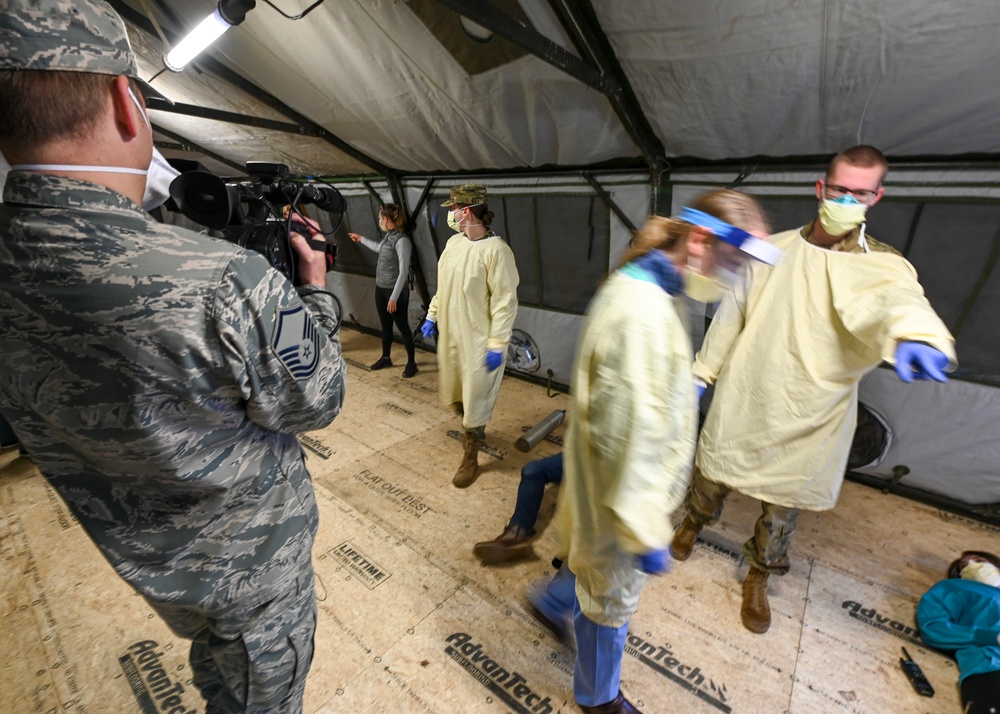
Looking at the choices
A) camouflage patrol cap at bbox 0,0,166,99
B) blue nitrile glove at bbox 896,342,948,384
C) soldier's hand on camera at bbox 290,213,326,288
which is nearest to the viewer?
camouflage patrol cap at bbox 0,0,166,99

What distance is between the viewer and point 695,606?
1688 millimetres

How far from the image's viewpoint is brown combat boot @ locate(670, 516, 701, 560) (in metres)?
1.90

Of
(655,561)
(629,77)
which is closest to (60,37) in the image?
(655,561)

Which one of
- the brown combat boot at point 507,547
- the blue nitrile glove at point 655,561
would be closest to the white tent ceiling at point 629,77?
the blue nitrile glove at point 655,561

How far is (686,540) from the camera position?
1901 mm

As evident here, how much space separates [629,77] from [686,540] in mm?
2162

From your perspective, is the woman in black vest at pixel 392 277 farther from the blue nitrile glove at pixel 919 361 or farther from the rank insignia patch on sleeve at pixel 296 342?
the blue nitrile glove at pixel 919 361

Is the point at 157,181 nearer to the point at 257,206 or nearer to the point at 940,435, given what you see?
the point at 257,206

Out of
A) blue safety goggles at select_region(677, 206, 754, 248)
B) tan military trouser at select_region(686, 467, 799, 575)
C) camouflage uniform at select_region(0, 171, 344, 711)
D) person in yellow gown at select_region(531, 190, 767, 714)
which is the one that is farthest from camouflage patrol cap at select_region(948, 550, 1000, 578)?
camouflage uniform at select_region(0, 171, 344, 711)

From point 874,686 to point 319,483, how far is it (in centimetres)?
263

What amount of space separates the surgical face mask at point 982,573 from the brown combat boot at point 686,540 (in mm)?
963

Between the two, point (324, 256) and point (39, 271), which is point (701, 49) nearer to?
point (324, 256)

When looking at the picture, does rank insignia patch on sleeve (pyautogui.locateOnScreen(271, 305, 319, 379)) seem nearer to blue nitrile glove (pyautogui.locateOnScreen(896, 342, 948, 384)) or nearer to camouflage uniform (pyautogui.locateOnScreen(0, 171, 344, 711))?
camouflage uniform (pyautogui.locateOnScreen(0, 171, 344, 711))

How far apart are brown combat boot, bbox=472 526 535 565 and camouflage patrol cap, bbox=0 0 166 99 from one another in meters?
1.85
